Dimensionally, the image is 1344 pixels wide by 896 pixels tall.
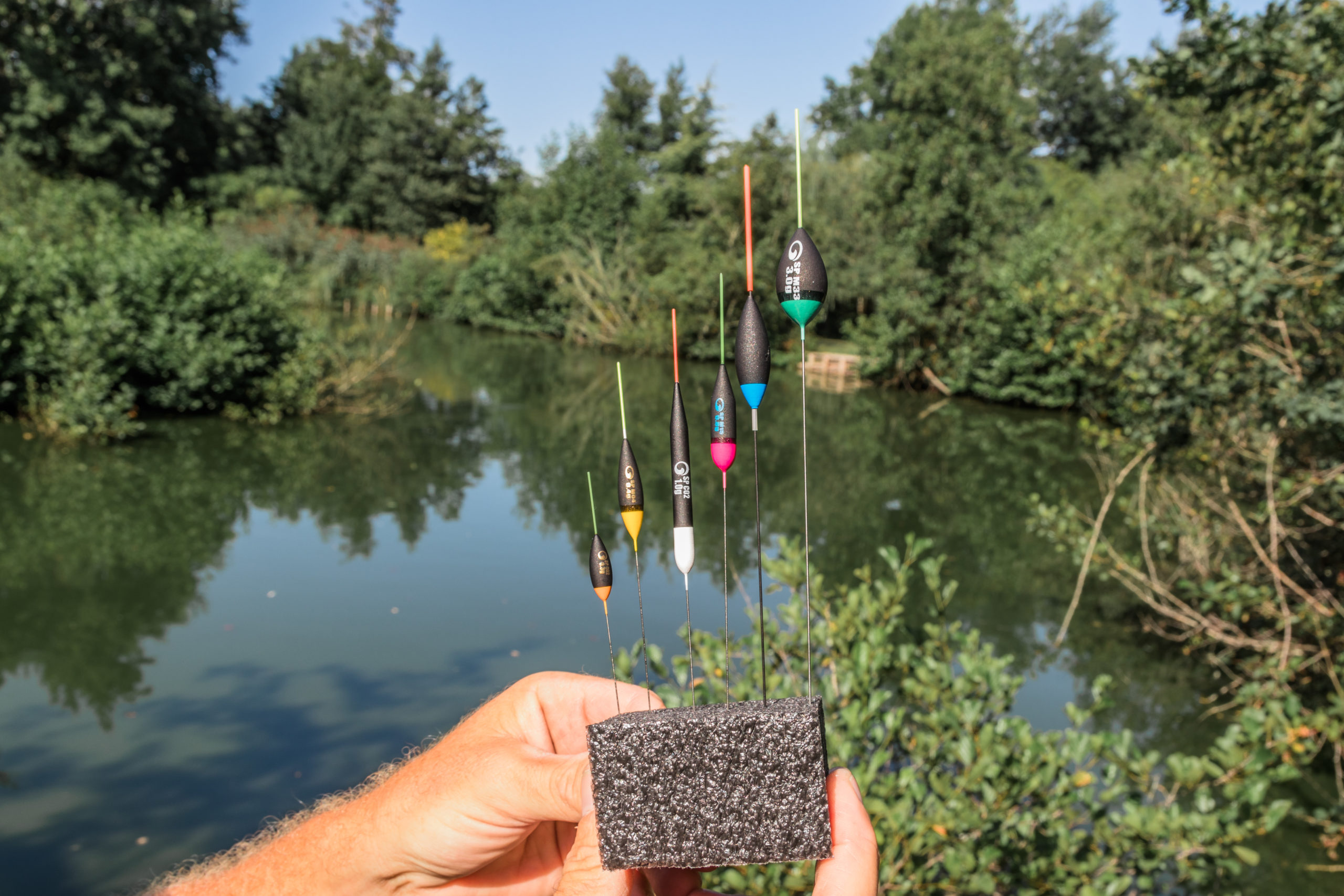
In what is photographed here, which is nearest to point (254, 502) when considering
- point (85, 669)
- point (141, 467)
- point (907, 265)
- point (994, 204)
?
point (141, 467)

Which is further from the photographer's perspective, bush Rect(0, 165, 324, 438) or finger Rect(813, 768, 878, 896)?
bush Rect(0, 165, 324, 438)

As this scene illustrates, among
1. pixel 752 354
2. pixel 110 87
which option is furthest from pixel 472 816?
pixel 110 87

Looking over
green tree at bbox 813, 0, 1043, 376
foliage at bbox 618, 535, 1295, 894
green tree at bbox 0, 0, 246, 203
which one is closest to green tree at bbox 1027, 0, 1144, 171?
green tree at bbox 813, 0, 1043, 376

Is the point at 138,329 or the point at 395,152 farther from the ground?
the point at 395,152

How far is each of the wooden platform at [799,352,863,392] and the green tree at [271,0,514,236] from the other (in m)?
25.7

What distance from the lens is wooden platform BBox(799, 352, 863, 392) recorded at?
2028cm

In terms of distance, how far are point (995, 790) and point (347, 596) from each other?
5582 millimetres

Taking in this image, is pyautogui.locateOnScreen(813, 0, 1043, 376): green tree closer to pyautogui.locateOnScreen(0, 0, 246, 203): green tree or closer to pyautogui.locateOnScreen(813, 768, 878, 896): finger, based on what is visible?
pyautogui.locateOnScreen(813, 768, 878, 896): finger

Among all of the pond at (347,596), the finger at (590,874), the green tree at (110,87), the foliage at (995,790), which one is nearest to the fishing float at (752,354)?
the finger at (590,874)

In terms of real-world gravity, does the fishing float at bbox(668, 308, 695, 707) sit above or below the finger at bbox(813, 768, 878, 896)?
above

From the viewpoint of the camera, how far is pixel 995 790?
8.41 feet

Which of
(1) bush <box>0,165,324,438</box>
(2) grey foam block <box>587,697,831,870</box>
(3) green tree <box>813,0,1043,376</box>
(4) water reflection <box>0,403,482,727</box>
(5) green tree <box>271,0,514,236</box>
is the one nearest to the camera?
(2) grey foam block <box>587,697,831,870</box>

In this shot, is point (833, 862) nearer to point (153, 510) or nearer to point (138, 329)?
point (153, 510)

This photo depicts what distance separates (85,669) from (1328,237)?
7.20m
